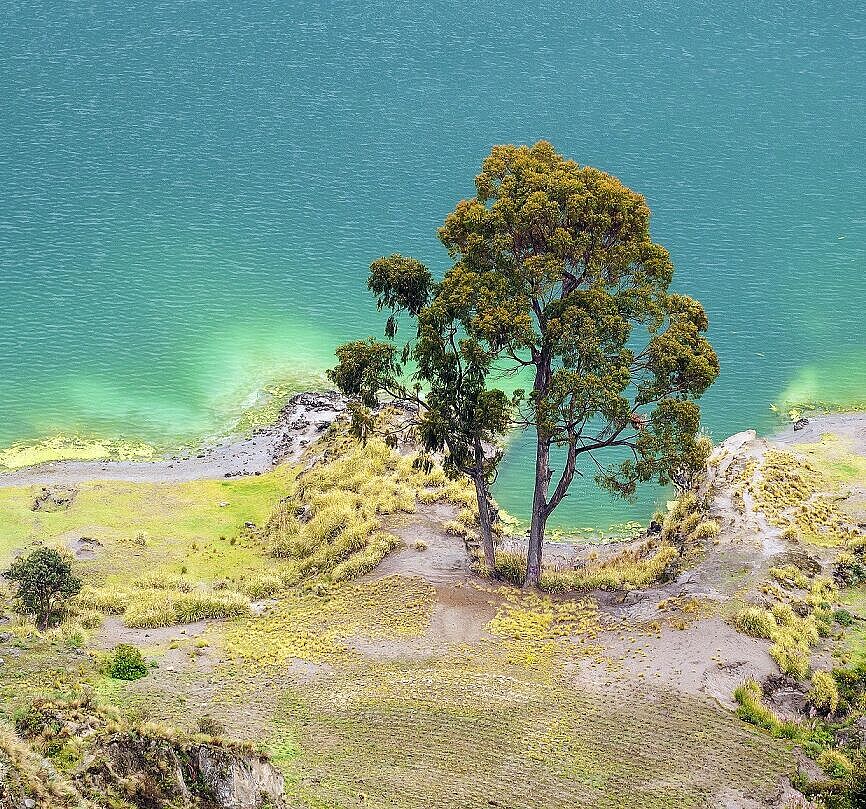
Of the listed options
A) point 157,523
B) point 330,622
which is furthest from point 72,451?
point 330,622

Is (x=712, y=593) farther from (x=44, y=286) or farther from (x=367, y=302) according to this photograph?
(x=44, y=286)

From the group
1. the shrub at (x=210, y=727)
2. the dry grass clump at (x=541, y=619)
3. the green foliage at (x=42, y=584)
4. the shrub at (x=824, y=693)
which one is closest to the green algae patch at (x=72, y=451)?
the green foliage at (x=42, y=584)

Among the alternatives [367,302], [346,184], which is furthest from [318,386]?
[346,184]

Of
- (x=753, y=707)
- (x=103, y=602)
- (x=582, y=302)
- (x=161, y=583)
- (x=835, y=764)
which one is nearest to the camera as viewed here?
(x=835, y=764)

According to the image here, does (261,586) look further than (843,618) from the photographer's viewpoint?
Yes

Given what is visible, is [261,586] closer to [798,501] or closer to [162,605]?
[162,605]
